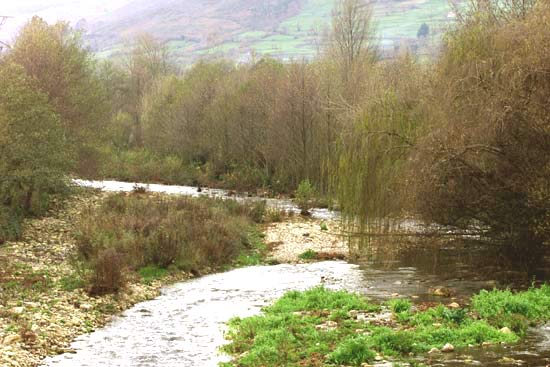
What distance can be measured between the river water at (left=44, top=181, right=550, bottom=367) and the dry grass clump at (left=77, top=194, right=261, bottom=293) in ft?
5.98

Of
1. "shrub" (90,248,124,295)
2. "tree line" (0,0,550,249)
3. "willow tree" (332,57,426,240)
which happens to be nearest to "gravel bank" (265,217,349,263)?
"tree line" (0,0,550,249)

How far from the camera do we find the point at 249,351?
16.5 meters

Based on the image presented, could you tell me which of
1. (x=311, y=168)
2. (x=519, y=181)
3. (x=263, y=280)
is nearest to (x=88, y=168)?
(x=311, y=168)

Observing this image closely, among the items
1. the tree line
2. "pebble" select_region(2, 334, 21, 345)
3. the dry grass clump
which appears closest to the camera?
"pebble" select_region(2, 334, 21, 345)

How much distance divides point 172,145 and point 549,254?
191ft

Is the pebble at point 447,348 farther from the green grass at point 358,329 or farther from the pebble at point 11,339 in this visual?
the pebble at point 11,339

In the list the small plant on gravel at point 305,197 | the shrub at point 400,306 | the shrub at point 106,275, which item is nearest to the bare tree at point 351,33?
the small plant on gravel at point 305,197

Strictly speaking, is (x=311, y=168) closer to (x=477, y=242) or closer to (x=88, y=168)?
(x=88, y=168)

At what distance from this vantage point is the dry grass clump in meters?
24.6

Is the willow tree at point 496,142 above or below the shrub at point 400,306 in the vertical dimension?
above

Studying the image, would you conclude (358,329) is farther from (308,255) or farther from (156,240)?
(308,255)

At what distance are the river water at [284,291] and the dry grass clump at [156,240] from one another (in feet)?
5.98

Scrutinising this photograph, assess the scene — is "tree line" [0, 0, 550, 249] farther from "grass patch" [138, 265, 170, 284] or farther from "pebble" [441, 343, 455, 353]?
"pebble" [441, 343, 455, 353]

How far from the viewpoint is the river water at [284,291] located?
16.4 m
